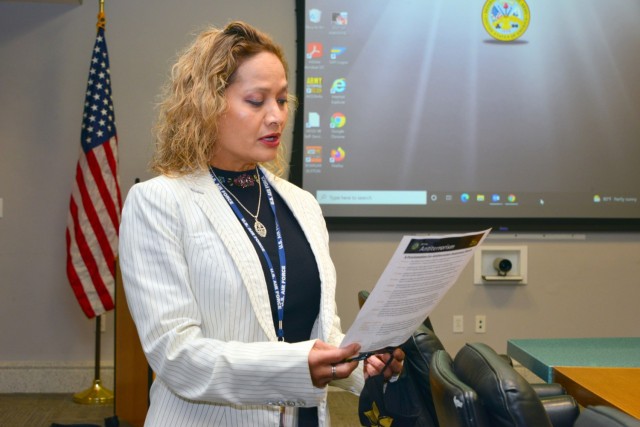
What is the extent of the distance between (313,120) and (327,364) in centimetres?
334

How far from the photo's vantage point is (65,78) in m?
4.61

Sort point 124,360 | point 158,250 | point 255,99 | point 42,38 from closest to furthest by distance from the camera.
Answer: point 158,250 → point 255,99 → point 124,360 → point 42,38

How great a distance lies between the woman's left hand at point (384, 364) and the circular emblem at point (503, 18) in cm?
358

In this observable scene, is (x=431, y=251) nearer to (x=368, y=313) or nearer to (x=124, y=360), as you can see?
(x=368, y=313)

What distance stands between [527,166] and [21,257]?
304cm

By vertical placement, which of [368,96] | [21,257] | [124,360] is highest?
[368,96]

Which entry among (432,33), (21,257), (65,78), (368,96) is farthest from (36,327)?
(432,33)

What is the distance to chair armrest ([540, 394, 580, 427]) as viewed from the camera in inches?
74.7

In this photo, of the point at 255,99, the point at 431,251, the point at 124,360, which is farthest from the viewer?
the point at 124,360

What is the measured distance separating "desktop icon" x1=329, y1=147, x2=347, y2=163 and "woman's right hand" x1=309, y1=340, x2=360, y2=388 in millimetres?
3266

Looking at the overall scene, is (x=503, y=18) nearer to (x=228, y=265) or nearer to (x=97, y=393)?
(x=97, y=393)

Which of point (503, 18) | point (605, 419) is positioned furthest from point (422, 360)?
point (503, 18)

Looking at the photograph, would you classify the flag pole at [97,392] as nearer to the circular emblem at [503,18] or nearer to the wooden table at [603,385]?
the circular emblem at [503,18]

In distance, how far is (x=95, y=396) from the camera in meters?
4.45
